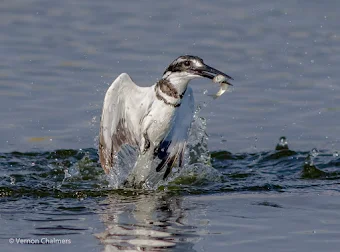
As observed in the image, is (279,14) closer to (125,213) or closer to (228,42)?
(228,42)

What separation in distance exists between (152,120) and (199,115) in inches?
74.3

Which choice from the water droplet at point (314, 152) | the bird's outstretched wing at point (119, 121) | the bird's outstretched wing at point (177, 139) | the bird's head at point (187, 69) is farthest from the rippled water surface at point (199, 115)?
the bird's head at point (187, 69)

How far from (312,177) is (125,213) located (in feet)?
7.54

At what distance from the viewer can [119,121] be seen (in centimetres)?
1012

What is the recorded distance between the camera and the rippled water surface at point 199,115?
A: 8203 mm

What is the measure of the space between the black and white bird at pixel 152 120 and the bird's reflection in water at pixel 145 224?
62cm

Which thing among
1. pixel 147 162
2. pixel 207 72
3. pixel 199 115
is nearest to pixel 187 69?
pixel 207 72

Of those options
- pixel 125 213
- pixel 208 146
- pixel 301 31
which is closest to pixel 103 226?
pixel 125 213

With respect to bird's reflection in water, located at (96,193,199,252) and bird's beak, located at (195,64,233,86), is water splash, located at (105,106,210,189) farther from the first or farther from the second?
bird's beak, located at (195,64,233,86)

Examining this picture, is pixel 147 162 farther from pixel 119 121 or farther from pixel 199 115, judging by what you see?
pixel 199 115

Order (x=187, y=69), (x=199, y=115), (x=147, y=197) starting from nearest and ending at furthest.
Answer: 1. (x=147, y=197)
2. (x=187, y=69)
3. (x=199, y=115)

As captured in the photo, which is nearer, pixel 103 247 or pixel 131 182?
pixel 103 247

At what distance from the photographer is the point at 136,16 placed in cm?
1450

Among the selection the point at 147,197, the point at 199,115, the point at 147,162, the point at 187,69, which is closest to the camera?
the point at 147,197
